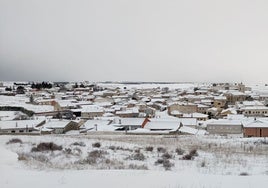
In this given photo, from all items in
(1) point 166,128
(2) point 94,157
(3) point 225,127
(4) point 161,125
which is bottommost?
(3) point 225,127

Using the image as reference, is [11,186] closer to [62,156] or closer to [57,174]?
[57,174]

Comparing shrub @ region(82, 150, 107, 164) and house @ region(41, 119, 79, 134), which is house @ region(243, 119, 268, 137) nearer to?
house @ region(41, 119, 79, 134)

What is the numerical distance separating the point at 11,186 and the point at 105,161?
264 inches

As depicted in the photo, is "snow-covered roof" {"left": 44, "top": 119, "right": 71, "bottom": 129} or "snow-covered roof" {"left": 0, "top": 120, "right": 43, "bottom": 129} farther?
"snow-covered roof" {"left": 44, "top": 119, "right": 71, "bottom": 129}

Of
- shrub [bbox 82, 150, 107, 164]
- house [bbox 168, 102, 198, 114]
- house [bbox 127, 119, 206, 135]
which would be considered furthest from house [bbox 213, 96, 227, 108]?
shrub [bbox 82, 150, 107, 164]

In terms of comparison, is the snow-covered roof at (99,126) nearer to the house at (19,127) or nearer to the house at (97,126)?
the house at (97,126)

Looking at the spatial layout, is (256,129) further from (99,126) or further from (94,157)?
(94,157)

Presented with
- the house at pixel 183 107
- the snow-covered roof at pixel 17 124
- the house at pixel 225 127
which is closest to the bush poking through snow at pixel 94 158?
the snow-covered roof at pixel 17 124

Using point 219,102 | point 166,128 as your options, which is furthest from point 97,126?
point 219,102

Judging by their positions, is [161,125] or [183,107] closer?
[161,125]

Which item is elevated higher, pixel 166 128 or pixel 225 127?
pixel 166 128

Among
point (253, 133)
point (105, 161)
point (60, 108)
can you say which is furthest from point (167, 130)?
point (60, 108)

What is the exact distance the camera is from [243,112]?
2916 inches

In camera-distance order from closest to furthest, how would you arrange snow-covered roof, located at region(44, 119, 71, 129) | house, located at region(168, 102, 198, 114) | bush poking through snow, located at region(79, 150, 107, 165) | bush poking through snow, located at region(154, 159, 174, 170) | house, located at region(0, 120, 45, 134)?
bush poking through snow, located at region(154, 159, 174, 170), bush poking through snow, located at region(79, 150, 107, 165), house, located at region(0, 120, 45, 134), snow-covered roof, located at region(44, 119, 71, 129), house, located at region(168, 102, 198, 114)
